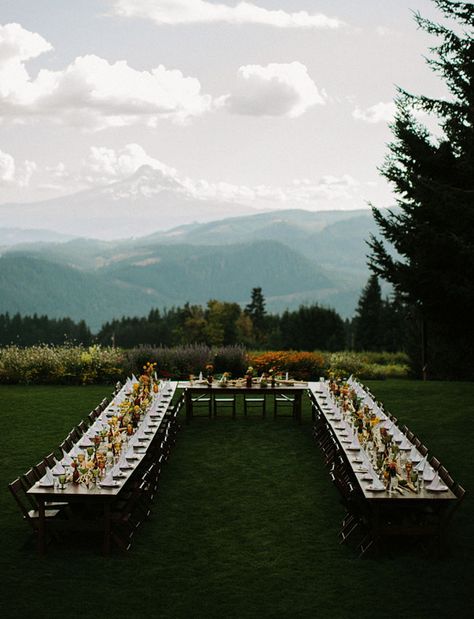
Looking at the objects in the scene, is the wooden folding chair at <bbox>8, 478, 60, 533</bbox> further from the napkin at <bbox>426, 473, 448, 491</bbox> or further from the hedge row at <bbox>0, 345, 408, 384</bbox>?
the hedge row at <bbox>0, 345, 408, 384</bbox>

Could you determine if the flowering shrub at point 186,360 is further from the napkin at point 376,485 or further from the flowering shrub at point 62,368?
the napkin at point 376,485

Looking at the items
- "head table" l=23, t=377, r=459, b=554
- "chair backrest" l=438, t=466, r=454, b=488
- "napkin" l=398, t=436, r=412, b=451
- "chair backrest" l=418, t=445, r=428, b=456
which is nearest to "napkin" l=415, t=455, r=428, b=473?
"head table" l=23, t=377, r=459, b=554

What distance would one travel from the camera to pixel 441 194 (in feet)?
46.7

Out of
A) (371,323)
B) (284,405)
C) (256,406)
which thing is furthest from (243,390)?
(371,323)

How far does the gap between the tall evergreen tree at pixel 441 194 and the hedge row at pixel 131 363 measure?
21.1ft

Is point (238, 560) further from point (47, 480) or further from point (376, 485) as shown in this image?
point (47, 480)

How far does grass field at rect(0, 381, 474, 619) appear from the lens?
28.9 feet

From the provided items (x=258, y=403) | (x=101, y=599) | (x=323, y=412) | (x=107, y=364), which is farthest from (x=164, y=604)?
(x=107, y=364)

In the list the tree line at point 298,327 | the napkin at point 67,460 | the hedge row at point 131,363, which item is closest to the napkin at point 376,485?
the napkin at point 67,460

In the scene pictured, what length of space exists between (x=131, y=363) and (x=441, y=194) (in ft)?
44.1

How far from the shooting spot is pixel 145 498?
12.4m

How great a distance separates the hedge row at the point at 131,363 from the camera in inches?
985

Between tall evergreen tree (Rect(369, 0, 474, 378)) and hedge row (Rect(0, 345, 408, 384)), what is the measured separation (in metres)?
6.43

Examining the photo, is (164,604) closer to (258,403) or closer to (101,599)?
(101,599)
